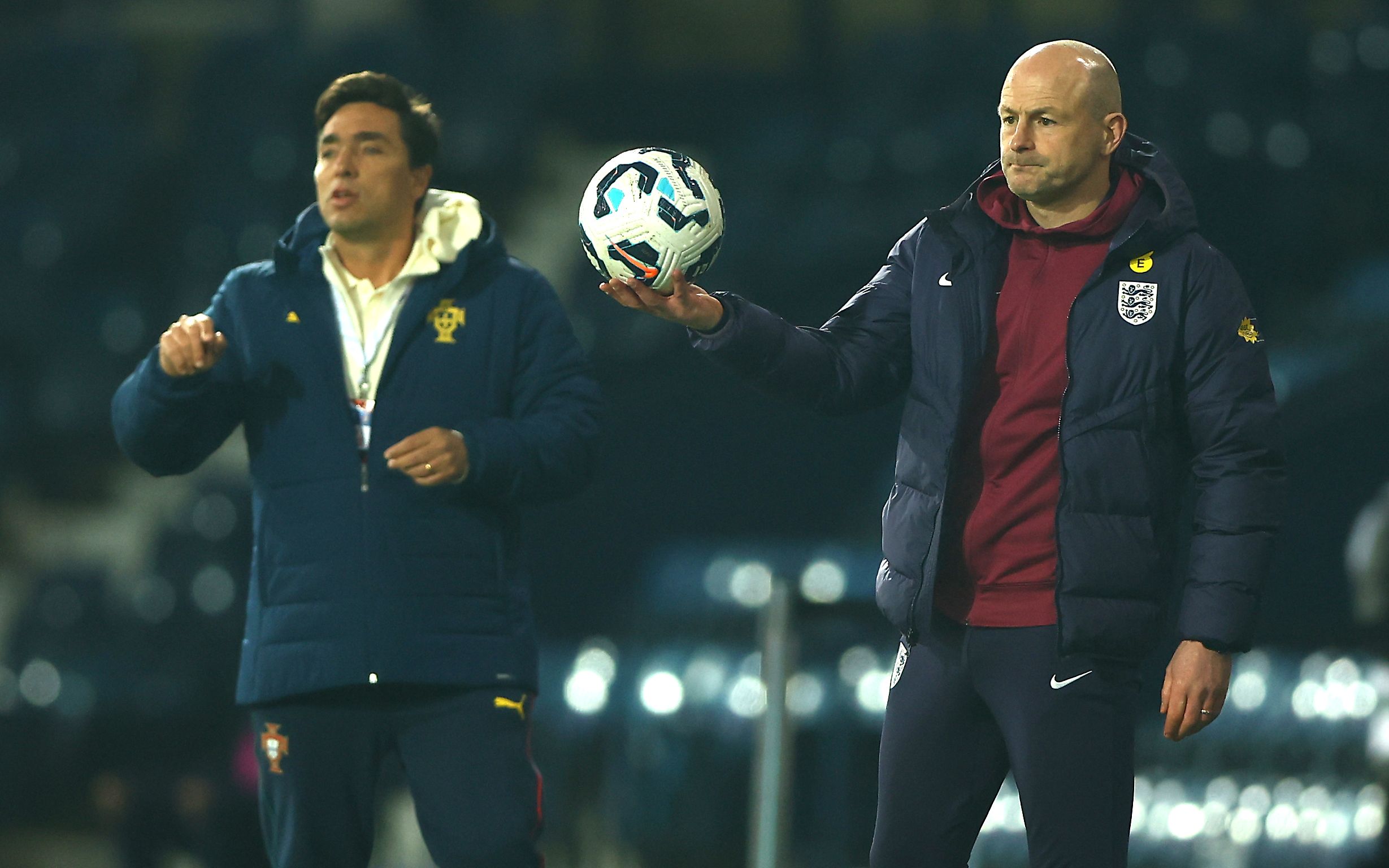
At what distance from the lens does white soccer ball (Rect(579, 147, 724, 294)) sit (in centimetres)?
306

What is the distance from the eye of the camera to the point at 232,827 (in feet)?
20.1

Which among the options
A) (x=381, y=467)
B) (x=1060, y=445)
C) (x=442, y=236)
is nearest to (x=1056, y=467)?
(x=1060, y=445)

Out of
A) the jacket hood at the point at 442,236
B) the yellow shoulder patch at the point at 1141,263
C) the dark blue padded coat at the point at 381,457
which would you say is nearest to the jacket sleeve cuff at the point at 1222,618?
the yellow shoulder patch at the point at 1141,263

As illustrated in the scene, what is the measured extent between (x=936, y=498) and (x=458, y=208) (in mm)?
1295

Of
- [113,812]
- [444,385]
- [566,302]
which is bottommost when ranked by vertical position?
[113,812]

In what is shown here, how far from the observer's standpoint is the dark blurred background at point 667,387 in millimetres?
5445

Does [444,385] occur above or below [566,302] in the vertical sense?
below

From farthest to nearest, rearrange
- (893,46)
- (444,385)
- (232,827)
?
1. (893,46)
2. (232,827)
3. (444,385)

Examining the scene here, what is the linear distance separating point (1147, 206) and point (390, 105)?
1.56 m

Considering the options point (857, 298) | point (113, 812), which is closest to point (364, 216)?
point (857, 298)

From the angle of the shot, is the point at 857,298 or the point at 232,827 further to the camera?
the point at 232,827

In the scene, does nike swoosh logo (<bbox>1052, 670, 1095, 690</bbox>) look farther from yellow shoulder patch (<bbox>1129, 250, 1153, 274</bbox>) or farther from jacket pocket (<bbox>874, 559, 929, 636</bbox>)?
yellow shoulder patch (<bbox>1129, 250, 1153, 274</bbox>)

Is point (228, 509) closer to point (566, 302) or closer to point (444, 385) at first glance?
point (566, 302)

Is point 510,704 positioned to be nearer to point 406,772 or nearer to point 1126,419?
point 406,772
